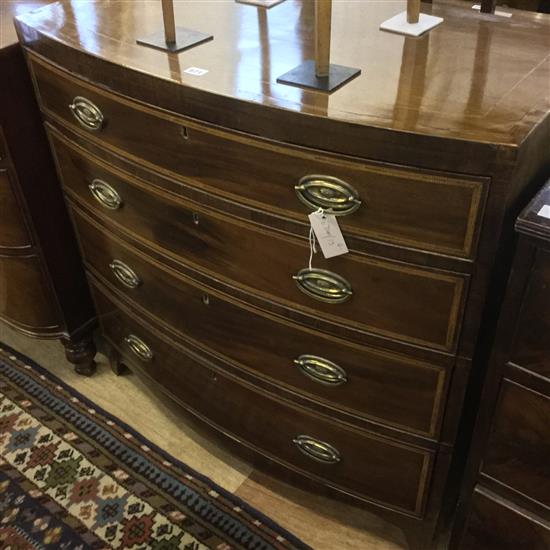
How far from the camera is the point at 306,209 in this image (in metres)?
0.88

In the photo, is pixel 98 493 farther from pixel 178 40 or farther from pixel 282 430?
pixel 178 40

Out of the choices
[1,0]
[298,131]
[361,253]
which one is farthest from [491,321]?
[1,0]

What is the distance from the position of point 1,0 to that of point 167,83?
804mm

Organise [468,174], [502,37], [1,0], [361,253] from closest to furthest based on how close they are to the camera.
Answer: [468,174], [361,253], [502,37], [1,0]

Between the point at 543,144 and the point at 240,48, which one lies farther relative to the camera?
the point at 240,48

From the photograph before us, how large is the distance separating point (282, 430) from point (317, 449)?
0.08 metres

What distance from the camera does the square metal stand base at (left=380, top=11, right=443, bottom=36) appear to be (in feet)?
3.34

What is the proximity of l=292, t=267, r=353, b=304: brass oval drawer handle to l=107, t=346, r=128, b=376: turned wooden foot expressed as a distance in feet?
2.69

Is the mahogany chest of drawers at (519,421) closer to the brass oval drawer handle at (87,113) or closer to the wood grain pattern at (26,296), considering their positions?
the brass oval drawer handle at (87,113)

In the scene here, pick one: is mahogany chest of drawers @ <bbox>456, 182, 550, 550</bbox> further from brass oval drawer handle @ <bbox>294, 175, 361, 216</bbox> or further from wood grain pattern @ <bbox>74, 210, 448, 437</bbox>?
brass oval drawer handle @ <bbox>294, 175, 361, 216</bbox>

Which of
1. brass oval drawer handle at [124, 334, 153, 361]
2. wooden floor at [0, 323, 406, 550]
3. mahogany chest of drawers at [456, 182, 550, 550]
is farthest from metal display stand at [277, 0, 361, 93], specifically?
wooden floor at [0, 323, 406, 550]

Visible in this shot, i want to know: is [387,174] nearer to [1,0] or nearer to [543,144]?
[543,144]

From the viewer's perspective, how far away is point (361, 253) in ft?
2.87

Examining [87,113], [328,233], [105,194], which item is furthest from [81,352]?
[328,233]
